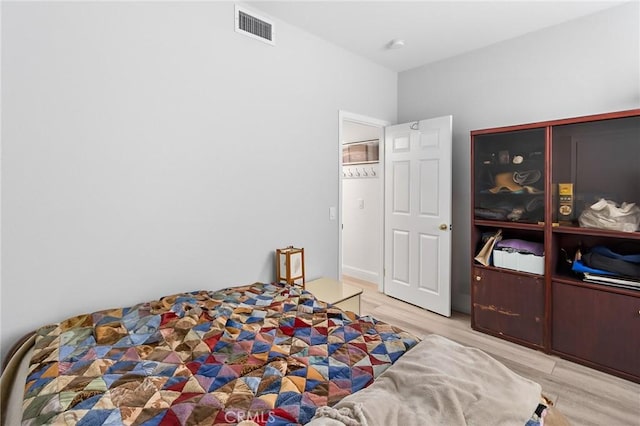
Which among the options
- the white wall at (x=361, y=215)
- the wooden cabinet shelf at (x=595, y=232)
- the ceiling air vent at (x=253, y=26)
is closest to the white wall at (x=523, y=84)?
the white wall at (x=361, y=215)

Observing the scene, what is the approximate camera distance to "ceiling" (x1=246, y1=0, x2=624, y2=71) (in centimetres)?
242

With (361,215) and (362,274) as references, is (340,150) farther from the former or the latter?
(362,274)

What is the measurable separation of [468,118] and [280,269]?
244 cm

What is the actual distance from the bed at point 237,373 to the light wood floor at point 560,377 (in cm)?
123

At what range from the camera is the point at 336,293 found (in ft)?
8.41

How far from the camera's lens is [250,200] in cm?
247

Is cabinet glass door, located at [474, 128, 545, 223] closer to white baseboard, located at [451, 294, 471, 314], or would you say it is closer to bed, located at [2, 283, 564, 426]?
white baseboard, located at [451, 294, 471, 314]

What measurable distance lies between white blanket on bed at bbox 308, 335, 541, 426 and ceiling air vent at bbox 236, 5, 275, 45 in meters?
2.39

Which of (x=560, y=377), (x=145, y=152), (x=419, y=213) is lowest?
(x=560, y=377)

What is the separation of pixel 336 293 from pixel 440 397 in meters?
1.57

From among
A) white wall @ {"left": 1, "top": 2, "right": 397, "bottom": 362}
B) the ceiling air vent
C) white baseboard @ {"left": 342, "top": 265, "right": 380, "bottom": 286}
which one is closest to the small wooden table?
white wall @ {"left": 1, "top": 2, "right": 397, "bottom": 362}

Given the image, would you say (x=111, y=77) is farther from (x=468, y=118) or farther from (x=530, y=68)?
(x=530, y=68)

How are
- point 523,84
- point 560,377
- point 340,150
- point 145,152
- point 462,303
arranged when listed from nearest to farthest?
point 145,152 < point 560,377 < point 523,84 < point 340,150 < point 462,303

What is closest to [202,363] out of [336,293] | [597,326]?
[336,293]
